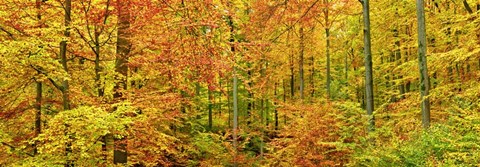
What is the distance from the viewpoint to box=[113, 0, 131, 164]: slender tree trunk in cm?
855

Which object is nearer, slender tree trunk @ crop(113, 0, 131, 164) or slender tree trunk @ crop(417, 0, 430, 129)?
slender tree trunk @ crop(113, 0, 131, 164)

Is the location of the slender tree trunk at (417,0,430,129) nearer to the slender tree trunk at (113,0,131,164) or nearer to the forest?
the forest

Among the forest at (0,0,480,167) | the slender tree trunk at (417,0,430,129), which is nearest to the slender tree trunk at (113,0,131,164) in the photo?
the forest at (0,0,480,167)

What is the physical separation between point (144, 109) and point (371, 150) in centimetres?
503

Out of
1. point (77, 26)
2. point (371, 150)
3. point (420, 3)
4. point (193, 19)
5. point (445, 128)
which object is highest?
point (420, 3)

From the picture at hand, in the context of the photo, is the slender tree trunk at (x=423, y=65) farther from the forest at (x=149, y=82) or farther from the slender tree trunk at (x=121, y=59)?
the slender tree trunk at (x=121, y=59)

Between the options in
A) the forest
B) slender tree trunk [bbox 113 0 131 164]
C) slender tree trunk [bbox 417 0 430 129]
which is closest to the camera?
the forest

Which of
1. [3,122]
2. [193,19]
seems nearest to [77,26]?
[3,122]

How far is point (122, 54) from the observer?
29.9ft

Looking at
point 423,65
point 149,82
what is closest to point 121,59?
point 149,82

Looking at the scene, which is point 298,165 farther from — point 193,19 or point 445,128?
point 193,19

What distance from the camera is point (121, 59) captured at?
9328 mm

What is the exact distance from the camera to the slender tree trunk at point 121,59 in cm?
855

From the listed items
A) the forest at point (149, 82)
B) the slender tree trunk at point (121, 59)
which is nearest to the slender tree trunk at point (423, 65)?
the forest at point (149, 82)
